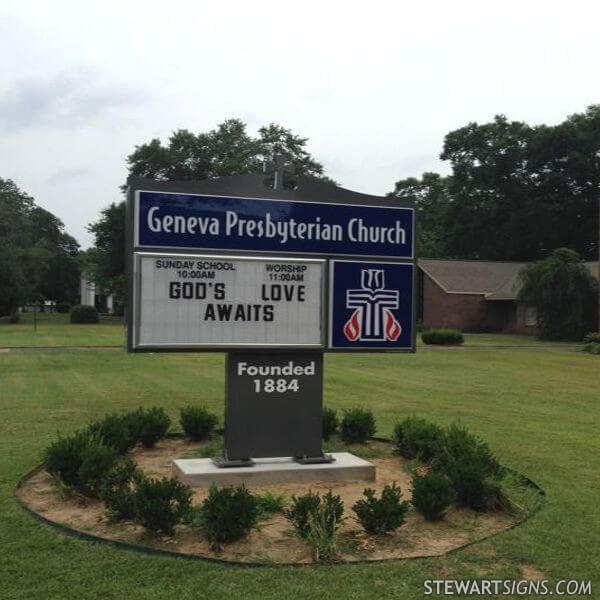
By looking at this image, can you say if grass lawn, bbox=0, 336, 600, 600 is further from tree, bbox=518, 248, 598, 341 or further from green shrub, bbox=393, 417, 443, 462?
tree, bbox=518, 248, 598, 341

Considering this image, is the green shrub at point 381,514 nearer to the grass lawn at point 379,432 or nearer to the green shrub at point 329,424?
the grass lawn at point 379,432

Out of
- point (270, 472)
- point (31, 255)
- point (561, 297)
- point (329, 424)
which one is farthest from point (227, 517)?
point (31, 255)

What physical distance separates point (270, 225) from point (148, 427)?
2.94m

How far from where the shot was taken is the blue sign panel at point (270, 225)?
23.6 feet

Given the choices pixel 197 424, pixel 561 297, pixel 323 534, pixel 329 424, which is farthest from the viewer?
pixel 561 297

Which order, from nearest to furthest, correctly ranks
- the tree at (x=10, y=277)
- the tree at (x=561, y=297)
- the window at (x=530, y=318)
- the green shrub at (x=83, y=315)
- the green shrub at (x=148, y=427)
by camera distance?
the green shrub at (x=148, y=427) → the tree at (x=561, y=297) → the window at (x=530, y=318) → the green shrub at (x=83, y=315) → the tree at (x=10, y=277)

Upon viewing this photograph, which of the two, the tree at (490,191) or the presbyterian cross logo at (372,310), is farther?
the tree at (490,191)

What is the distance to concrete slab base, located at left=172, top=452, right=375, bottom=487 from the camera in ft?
23.3

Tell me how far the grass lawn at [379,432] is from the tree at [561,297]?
1550 centimetres

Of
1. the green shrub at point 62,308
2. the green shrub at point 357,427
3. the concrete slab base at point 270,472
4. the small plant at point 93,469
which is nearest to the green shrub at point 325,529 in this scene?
the concrete slab base at point 270,472

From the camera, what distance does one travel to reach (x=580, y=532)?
5.76m

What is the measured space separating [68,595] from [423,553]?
7.97 ft

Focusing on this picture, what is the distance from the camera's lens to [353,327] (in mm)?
7793

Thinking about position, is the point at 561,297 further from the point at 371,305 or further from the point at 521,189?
A: the point at 371,305
